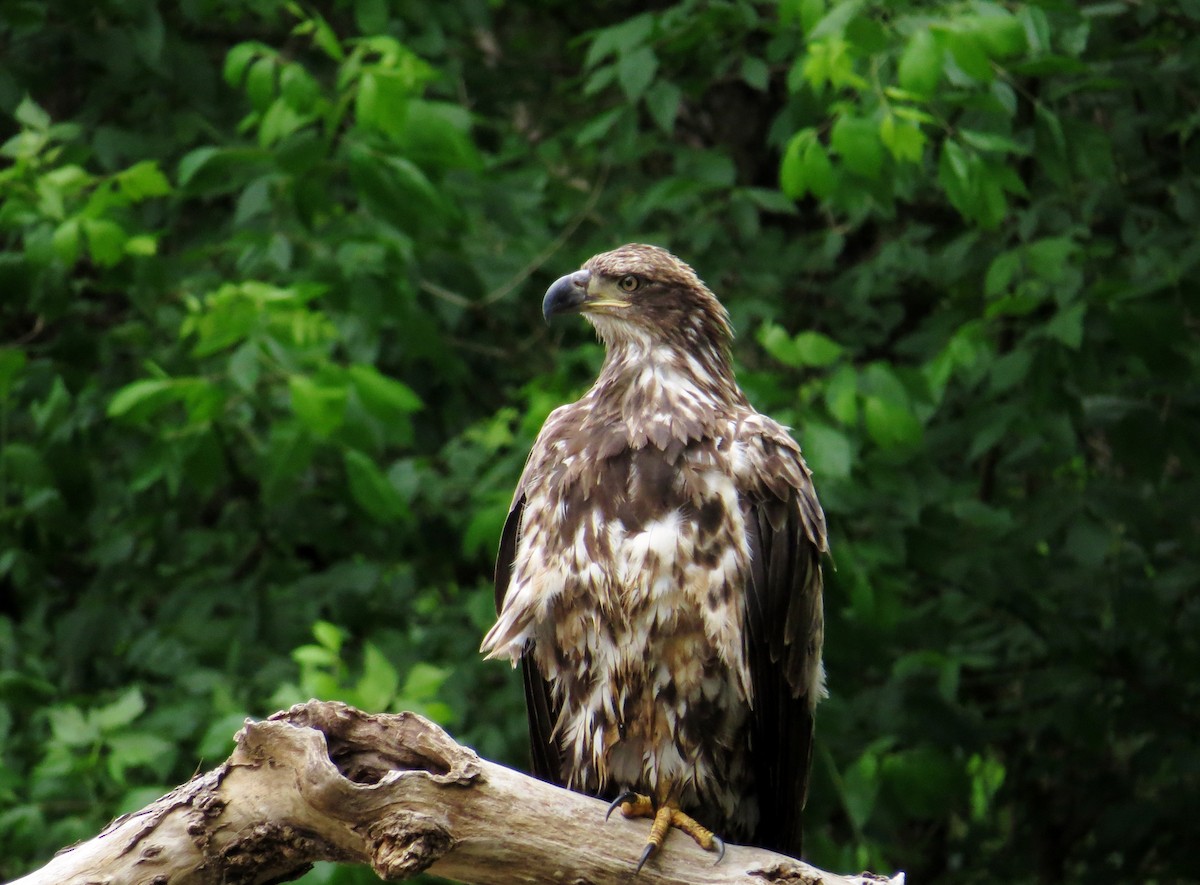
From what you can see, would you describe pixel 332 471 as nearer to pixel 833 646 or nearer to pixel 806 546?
pixel 833 646

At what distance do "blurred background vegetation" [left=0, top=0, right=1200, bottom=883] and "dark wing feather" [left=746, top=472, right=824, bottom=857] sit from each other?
919 mm

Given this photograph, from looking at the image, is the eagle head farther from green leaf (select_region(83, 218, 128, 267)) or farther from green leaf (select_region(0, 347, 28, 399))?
green leaf (select_region(0, 347, 28, 399))

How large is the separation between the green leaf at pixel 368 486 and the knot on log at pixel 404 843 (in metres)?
2.15

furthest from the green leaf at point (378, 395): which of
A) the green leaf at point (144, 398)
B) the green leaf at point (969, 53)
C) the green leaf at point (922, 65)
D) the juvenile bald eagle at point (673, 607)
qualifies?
the green leaf at point (969, 53)

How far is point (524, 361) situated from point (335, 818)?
404cm

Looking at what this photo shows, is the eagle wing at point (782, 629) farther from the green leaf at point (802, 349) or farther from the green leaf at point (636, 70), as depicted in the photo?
the green leaf at point (636, 70)

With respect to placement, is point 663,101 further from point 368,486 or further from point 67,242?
point 67,242

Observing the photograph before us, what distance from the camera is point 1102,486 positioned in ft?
17.5

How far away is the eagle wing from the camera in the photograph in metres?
3.41

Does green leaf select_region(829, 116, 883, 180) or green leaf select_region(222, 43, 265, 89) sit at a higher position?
green leaf select_region(222, 43, 265, 89)

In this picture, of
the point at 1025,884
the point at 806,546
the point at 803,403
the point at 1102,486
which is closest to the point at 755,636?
the point at 806,546

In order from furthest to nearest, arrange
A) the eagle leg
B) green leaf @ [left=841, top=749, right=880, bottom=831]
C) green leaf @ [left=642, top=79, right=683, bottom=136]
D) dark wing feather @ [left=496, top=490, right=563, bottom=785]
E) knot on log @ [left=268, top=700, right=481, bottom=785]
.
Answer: green leaf @ [left=642, top=79, right=683, bottom=136], green leaf @ [left=841, top=749, right=880, bottom=831], dark wing feather @ [left=496, top=490, right=563, bottom=785], the eagle leg, knot on log @ [left=268, top=700, right=481, bottom=785]

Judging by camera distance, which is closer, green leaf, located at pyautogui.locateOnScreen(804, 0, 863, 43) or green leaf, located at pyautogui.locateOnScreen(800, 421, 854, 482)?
green leaf, located at pyautogui.locateOnScreen(804, 0, 863, 43)

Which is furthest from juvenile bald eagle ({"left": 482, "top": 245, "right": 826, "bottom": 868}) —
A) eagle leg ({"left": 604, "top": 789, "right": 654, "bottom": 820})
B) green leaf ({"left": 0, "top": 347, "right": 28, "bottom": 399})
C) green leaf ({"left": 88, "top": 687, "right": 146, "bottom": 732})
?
green leaf ({"left": 0, "top": 347, "right": 28, "bottom": 399})
